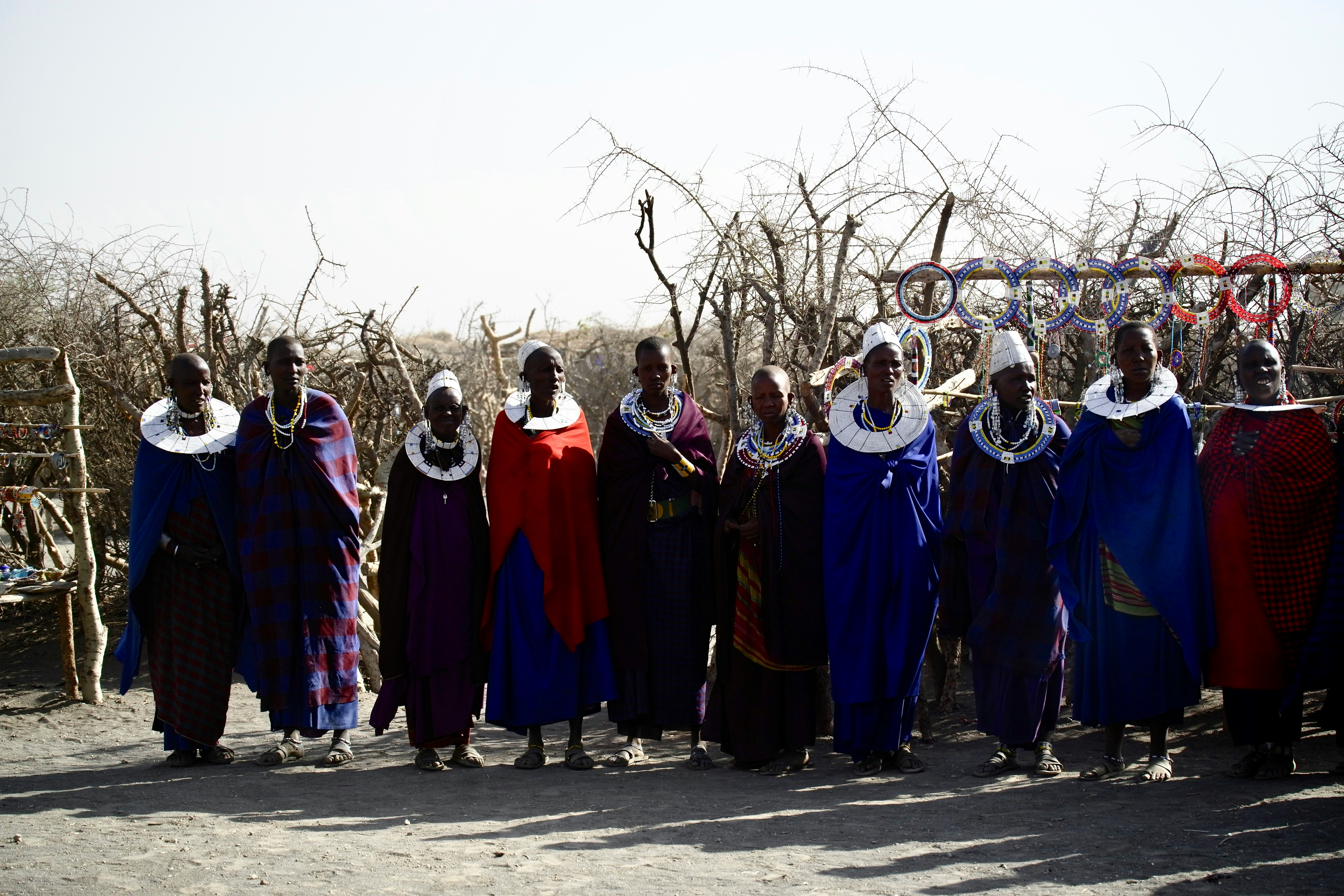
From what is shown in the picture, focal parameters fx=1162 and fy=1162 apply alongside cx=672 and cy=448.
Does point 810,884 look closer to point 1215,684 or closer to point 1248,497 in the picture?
point 1215,684

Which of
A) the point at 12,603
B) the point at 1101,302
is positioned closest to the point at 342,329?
the point at 12,603

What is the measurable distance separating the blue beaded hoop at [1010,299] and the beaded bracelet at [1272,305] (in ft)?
3.34

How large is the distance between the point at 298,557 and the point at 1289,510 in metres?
4.69

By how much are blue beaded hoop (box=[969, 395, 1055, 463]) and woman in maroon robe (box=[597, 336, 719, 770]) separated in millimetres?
1317

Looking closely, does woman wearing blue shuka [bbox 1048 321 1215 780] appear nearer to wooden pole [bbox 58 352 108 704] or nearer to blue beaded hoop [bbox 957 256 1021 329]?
blue beaded hoop [bbox 957 256 1021 329]

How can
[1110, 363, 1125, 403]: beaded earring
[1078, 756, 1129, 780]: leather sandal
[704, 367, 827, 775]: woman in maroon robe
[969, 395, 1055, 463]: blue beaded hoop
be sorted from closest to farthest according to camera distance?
[1078, 756, 1129, 780]: leather sandal
[1110, 363, 1125, 403]: beaded earring
[969, 395, 1055, 463]: blue beaded hoop
[704, 367, 827, 775]: woman in maroon robe

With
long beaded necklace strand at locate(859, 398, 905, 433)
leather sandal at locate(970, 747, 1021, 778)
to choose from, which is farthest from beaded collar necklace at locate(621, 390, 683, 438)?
leather sandal at locate(970, 747, 1021, 778)

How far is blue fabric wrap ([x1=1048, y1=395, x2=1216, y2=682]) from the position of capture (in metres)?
5.11

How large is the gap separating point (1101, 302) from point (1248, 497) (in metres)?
1.35

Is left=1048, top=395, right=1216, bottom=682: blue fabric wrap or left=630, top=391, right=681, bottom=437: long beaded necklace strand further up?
left=630, top=391, right=681, bottom=437: long beaded necklace strand

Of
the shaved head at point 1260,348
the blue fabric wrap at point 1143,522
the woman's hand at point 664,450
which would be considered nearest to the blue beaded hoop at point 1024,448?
the blue fabric wrap at point 1143,522

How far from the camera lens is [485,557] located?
5879 millimetres

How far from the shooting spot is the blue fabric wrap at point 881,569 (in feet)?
17.6

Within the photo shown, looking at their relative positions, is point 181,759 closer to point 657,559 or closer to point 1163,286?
point 657,559
